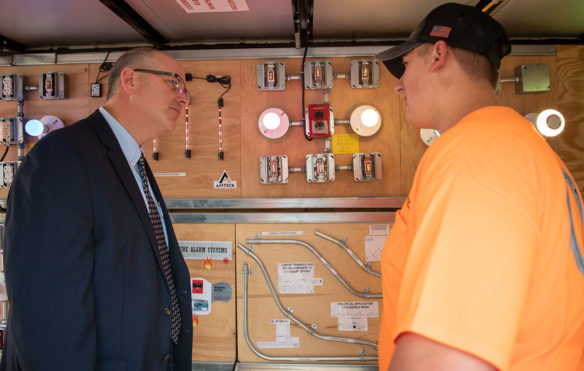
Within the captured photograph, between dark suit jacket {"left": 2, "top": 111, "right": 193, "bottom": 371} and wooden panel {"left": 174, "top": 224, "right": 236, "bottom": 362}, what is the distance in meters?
0.95

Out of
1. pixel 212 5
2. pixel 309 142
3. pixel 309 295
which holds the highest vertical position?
pixel 212 5

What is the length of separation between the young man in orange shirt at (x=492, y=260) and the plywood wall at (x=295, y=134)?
4.44ft

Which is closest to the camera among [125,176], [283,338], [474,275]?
[474,275]

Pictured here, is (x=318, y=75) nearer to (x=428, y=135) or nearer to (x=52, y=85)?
(x=428, y=135)

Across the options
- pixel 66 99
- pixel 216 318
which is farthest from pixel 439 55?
pixel 66 99

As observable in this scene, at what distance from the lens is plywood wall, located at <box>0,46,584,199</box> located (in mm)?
2209

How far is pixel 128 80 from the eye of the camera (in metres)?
1.45

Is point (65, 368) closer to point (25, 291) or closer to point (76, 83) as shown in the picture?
point (25, 291)

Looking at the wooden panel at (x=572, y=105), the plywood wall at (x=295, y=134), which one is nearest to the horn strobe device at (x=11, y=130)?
the plywood wall at (x=295, y=134)

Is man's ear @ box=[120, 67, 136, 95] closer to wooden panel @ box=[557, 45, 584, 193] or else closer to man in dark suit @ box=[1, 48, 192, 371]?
man in dark suit @ box=[1, 48, 192, 371]

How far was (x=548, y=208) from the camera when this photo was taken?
0.67m

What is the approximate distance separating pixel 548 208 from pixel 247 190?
A: 177 centimetres

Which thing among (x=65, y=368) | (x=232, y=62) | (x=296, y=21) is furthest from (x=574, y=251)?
(x=232, y=62)

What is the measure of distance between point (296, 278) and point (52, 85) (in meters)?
2.09
